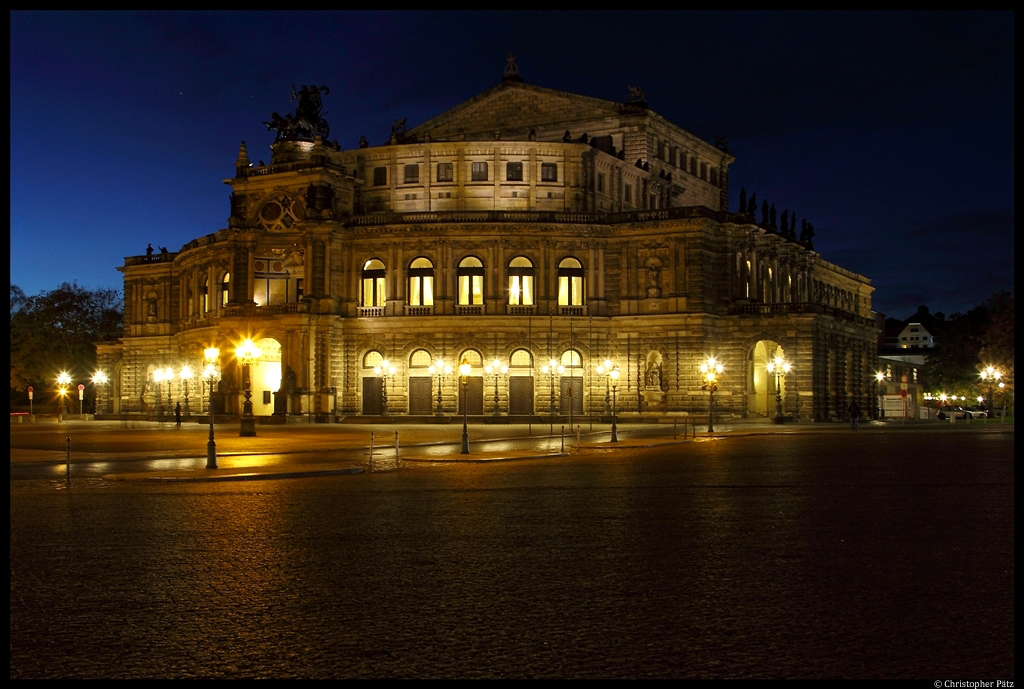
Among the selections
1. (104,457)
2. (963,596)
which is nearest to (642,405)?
(104,457)

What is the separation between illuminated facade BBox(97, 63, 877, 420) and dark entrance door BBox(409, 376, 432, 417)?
0.10m

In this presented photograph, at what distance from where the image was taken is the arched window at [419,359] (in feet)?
267

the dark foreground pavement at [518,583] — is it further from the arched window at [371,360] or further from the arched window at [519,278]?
the arched window at [371,360]

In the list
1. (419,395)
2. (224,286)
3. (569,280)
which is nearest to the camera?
(419,395)

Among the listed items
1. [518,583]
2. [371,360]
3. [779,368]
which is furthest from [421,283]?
[518,583]

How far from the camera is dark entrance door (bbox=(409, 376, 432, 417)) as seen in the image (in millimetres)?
80938

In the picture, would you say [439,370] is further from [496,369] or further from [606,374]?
[606,374]

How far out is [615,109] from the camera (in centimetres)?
9150

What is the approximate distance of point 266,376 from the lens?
285ft

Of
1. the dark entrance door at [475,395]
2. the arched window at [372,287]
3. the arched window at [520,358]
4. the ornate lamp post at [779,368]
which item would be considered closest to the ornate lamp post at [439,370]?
the dark entrance door at [475,395]

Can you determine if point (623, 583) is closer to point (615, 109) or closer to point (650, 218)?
point (650, 218)

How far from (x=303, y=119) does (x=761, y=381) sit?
41882mm

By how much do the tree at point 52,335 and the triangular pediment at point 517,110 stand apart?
41.1 meters

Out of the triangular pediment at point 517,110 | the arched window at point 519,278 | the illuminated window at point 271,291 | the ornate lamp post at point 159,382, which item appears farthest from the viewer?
the ornate lamp post at point 159,382
